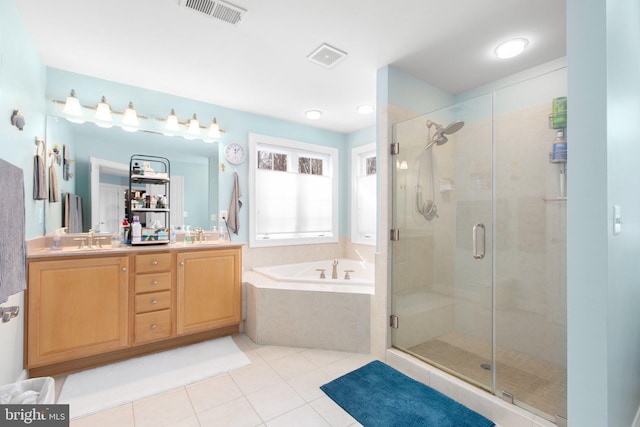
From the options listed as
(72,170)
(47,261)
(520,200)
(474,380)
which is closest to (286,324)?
(474,380)

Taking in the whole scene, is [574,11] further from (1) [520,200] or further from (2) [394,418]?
(2) [394,418]

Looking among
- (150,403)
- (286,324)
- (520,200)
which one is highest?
(520,200)

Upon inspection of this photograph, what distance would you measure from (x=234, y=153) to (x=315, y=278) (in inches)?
67.5

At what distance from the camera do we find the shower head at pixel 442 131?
2318 mm

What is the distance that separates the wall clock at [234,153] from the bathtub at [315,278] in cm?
130

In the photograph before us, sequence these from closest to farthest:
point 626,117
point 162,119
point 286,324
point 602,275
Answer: point 602,275
point 626,117
point 286,324
point 162,119

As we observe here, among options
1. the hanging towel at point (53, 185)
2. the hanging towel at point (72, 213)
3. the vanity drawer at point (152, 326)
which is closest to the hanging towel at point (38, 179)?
the hanging towel at point (53, 185)

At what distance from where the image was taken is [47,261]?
210 cm

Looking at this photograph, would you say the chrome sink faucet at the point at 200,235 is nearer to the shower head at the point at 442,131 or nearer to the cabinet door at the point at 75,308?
the cabinet door at the point at 75,308

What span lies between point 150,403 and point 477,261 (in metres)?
2.52

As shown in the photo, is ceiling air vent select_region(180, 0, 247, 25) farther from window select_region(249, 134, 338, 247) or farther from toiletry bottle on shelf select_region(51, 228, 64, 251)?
toiletry bottle on shelf select_region(51, 228, 64, 251)

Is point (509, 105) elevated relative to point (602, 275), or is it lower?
elevated

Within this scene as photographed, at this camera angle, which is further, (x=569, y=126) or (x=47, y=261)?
(x=47, y=261)

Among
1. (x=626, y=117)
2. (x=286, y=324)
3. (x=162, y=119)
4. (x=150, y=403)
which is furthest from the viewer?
(x=162, y=119)
